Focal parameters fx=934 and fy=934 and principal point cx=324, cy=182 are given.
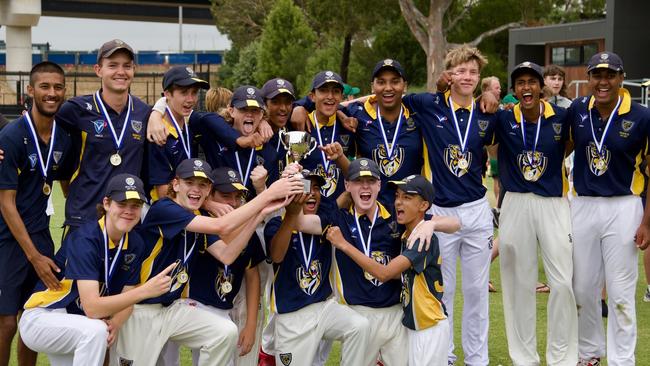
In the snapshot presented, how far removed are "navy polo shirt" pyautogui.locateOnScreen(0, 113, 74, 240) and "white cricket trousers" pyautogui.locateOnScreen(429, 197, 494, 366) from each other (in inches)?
112

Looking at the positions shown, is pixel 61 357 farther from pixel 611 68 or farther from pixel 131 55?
pixel 611 68

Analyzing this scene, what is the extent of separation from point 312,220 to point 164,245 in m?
1.06

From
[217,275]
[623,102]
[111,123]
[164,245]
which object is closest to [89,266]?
[164,245]

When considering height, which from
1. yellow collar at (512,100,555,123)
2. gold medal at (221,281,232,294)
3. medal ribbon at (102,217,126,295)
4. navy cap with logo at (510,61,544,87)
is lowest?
gold medal at (221,281,232,294)

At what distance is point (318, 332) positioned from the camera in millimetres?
6680

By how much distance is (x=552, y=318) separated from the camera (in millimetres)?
7270

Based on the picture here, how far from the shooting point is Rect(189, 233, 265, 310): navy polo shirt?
662 cm

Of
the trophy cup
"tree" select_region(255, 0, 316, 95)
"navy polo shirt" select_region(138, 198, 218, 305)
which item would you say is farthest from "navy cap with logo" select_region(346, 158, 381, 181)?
"tree" select_region(255, 0, 316, 95)

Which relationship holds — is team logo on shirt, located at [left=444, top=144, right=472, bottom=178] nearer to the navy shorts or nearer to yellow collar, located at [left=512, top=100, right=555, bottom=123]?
yellow collar, located at [left=512, top=100, right=555, bottom=123]

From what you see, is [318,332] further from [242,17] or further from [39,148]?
[242,17]

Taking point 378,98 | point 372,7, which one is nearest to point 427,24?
point 372,7

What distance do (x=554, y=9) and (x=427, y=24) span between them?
→ 484 inches

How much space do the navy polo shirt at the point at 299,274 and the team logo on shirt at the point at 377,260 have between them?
0.35m

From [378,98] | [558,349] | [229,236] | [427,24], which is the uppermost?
[427,24]
